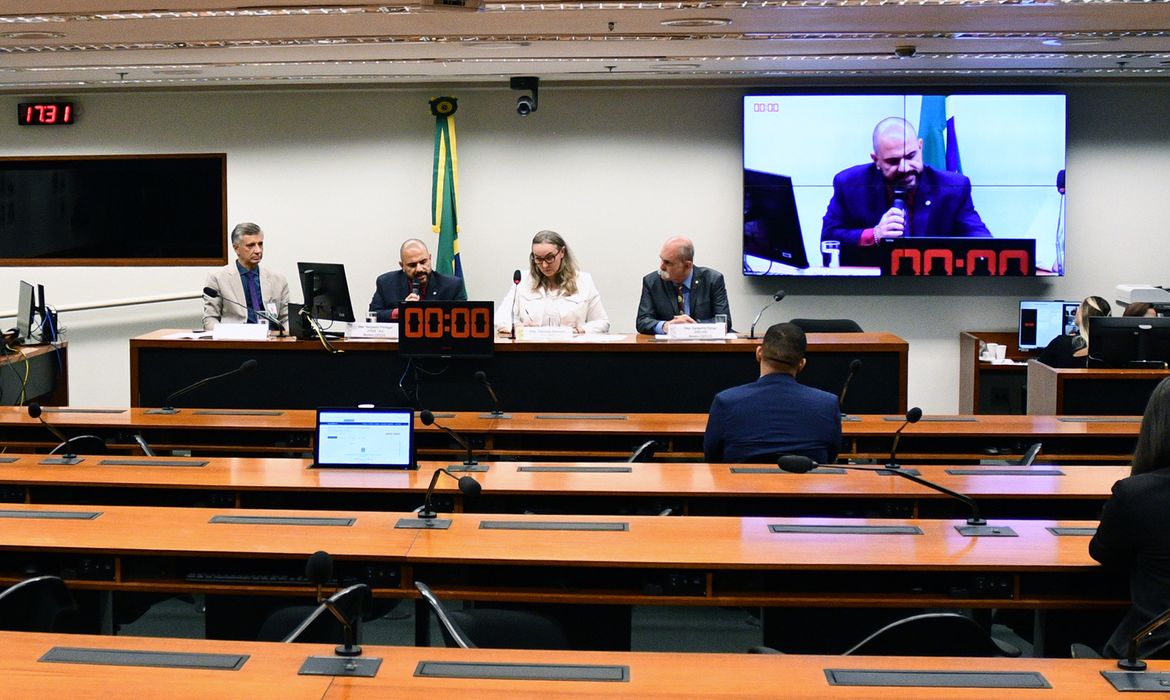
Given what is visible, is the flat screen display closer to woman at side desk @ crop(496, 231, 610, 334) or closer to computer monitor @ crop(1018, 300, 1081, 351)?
computer monitor @ crop(1018, 300, 1081, 351)

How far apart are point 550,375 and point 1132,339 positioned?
329cm

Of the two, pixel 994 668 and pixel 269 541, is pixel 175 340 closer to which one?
pixel 269 541

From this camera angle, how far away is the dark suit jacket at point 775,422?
15.1 ft

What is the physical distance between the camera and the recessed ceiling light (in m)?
6.85

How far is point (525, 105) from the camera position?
931 centimetres

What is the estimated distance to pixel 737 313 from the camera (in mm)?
9844

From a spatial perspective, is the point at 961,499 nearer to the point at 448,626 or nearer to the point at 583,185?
the point at 448,626

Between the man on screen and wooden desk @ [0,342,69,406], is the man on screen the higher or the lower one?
the higher one

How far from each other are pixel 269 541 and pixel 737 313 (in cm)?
678

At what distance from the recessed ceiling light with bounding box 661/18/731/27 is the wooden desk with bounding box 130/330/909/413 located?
184 centimetres

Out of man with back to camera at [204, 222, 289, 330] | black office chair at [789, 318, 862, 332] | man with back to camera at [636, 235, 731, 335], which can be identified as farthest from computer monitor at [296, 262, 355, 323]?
black office chair at [789, 318, 862, 332]

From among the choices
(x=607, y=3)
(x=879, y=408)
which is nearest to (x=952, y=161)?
(x=879, y=408)

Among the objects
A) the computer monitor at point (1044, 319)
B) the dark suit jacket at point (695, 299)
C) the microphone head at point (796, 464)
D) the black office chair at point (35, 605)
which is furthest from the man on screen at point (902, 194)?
the black office chair at point (35, 605)

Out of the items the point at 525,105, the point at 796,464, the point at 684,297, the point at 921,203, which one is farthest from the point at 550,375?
the point at 921,203
